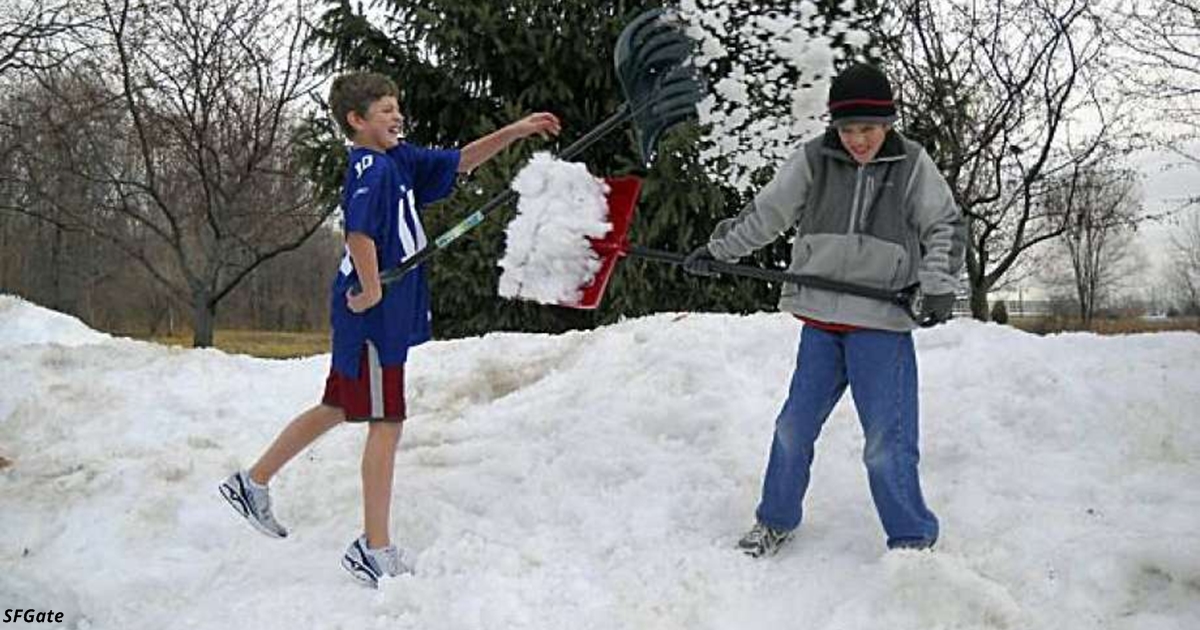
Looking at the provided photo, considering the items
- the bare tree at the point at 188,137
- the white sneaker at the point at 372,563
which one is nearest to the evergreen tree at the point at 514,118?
the bare tree at the point at 188,137

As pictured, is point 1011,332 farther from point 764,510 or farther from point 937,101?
point 937,101

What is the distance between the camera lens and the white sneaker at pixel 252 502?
3.63 m

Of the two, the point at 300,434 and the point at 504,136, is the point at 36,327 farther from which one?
the point at 504,136

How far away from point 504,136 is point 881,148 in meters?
1.32

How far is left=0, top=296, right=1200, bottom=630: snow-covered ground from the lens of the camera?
2996 millimetres

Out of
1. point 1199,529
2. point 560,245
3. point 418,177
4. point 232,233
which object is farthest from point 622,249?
Result: point 232,233

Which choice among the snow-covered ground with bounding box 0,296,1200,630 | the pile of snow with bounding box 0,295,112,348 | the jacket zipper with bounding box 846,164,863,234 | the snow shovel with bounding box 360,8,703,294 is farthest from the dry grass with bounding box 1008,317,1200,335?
the pile of snow with bounding box 0,295,112,348

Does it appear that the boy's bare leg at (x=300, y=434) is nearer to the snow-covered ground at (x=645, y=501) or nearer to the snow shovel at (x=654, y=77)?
the snow-covered ground at (x=645, y=501)

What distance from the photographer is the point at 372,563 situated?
3232 millimetres

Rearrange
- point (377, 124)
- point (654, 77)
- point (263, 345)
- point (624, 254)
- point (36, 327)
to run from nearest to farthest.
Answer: point (377, 124) → point (624, 254) → point (654, 77) → point (36, 327) → point (263, 345)

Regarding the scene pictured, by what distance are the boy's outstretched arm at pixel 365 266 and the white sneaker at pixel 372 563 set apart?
757mm

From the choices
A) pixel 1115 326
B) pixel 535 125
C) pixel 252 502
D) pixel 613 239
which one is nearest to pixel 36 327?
pixel 252 502

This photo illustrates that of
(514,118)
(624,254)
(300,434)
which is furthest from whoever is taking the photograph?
(514,118)

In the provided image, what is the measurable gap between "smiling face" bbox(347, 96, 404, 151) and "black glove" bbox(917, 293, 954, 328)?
1.79m
